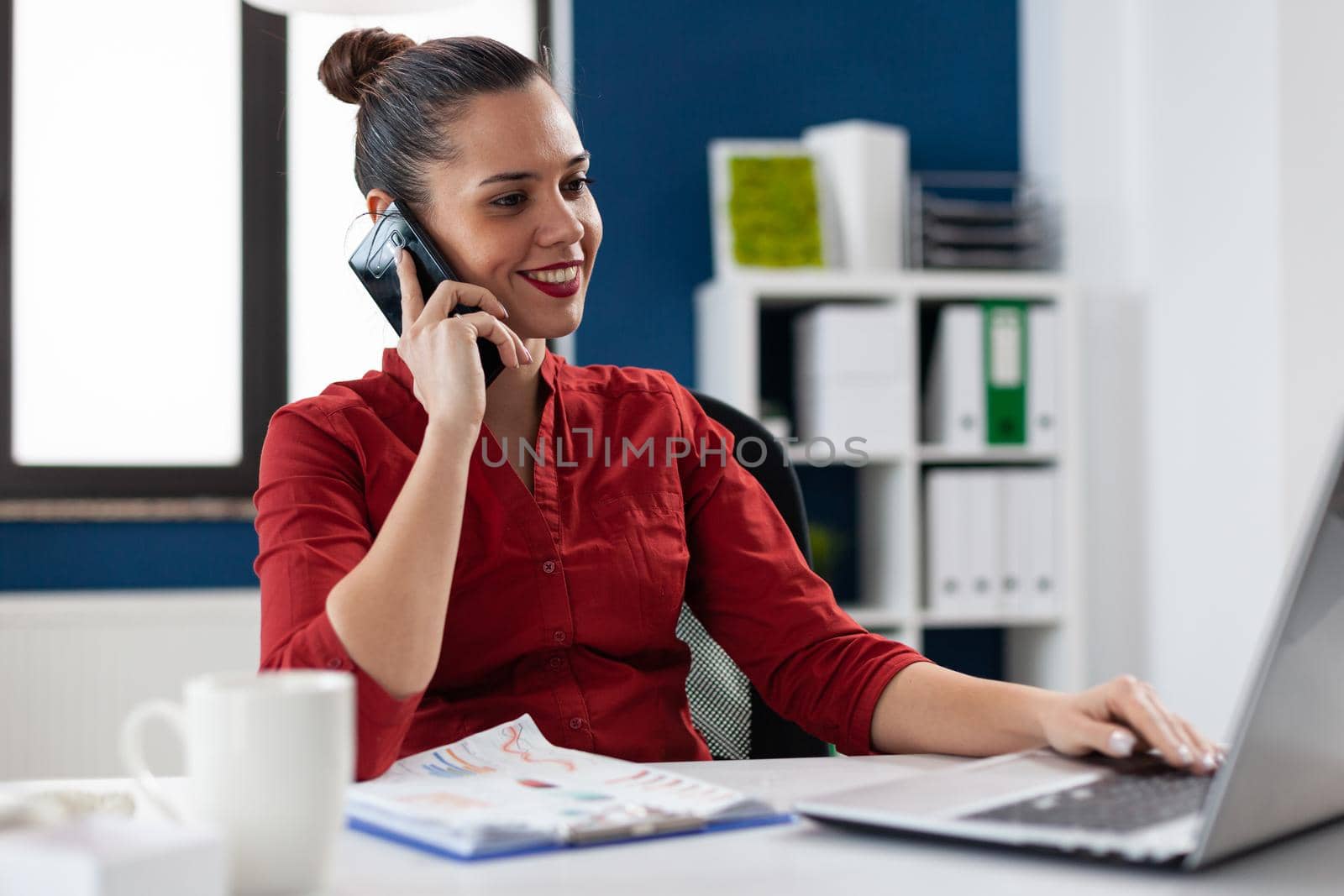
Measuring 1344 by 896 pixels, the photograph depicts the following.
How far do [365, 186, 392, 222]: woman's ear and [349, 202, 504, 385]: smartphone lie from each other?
0.09ft

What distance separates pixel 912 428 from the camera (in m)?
3.04

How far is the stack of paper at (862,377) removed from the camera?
3.00m

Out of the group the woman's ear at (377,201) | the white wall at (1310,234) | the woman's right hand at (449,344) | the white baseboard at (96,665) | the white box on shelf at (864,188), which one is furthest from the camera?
the white box on shelf at (864,188)

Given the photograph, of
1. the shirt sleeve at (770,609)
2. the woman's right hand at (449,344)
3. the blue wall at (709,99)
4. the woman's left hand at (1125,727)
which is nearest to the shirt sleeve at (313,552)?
the woman's right hand at (449,344)

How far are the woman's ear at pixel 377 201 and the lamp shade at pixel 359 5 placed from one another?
21 cm

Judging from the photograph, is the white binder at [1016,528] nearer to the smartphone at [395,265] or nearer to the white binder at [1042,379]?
the white binder at [1042,379]

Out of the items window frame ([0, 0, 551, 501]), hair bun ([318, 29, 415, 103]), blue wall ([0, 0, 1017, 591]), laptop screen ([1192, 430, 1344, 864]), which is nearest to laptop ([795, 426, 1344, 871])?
laptop screen ([1192, 430, 1344, 864])

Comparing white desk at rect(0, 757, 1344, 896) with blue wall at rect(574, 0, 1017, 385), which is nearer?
white desk at rect(0, 757, 1344, 896)

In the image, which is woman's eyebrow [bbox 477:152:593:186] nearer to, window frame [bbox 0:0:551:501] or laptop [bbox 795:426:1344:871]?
laptop [bbox 795:426:1344:871]

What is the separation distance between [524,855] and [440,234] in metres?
0.86

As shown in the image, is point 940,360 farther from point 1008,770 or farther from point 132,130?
→ point 1008,770

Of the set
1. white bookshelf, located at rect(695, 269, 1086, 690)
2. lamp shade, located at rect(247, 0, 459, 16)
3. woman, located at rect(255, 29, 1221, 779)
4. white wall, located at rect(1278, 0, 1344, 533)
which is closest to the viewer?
woman, located at rect(255, 29, 1221, 779)

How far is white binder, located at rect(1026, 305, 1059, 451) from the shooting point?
308cm

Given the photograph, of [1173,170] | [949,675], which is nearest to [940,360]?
[1173,170]
